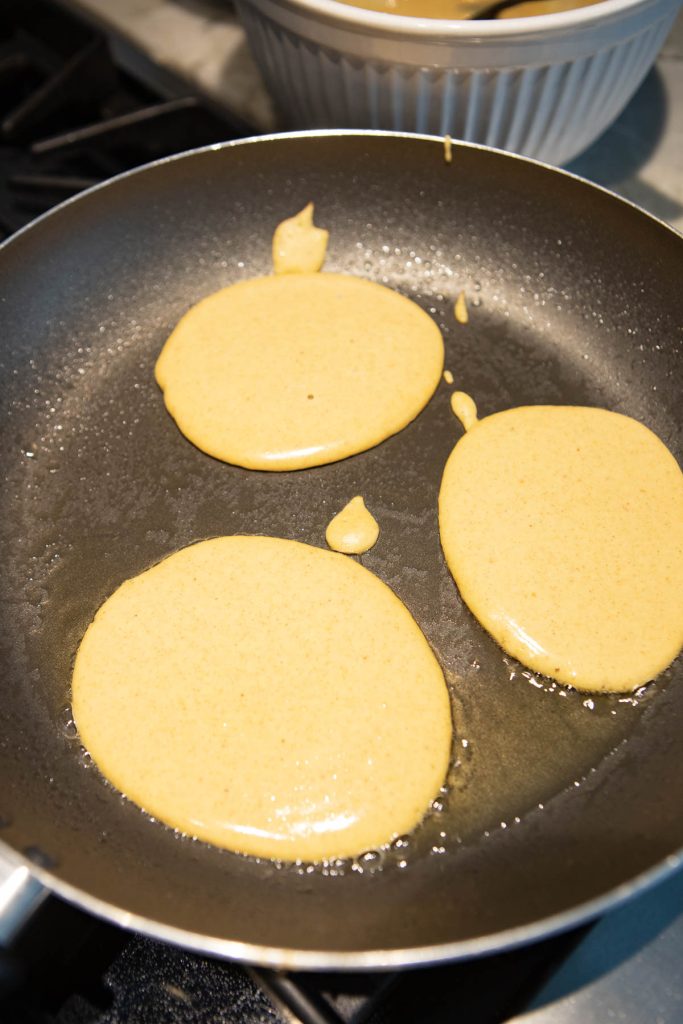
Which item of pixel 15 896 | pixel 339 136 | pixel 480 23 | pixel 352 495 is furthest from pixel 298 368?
pixel 15 896

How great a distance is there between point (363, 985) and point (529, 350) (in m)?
0.75

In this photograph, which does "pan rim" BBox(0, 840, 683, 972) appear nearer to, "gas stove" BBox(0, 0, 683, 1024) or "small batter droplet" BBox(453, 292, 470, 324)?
"gas stove" BBox(0, 0, 683, 1024)

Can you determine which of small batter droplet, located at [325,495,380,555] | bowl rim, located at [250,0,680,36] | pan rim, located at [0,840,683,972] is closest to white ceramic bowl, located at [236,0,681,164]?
bowl rim, located at [250,0,680,36]

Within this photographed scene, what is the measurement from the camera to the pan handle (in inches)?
25.6

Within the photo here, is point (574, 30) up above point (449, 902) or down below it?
above

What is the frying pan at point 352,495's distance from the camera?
2.28 feet

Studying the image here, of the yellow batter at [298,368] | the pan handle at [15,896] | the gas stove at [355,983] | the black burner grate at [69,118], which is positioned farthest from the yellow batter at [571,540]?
the black burner grate at [69,118]

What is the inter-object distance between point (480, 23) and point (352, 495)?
54 centimetres

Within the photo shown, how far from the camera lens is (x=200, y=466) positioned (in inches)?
39.1

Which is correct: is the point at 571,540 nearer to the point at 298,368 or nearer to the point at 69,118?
the point at 298,368

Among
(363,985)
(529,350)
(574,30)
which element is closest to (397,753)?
(363,985)

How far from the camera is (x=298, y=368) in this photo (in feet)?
3.45

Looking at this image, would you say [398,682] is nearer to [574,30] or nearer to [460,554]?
[460,554]

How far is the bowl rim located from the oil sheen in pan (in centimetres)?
27
